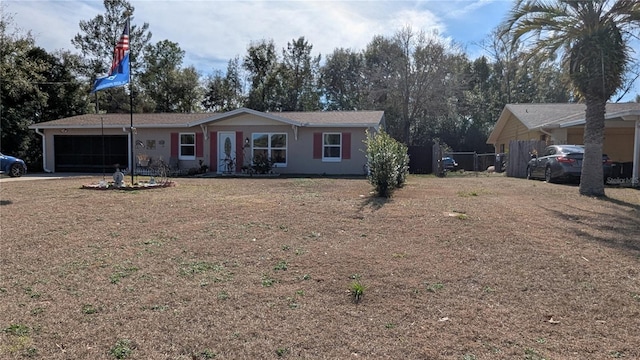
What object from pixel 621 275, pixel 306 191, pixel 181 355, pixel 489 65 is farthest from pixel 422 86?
pixel 181 355

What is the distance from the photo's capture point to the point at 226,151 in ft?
66.2

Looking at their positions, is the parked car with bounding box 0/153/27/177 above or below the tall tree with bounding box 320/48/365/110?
below

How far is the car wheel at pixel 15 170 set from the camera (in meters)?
17.8

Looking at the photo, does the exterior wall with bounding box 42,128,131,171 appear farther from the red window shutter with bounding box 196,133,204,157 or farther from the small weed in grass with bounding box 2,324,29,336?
the small weed in grass with bounding box 2,324,29,336

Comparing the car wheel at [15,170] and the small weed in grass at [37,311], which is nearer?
the small weed in grass at [37,311]

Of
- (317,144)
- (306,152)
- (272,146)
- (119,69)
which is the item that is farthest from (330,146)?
(119,69)

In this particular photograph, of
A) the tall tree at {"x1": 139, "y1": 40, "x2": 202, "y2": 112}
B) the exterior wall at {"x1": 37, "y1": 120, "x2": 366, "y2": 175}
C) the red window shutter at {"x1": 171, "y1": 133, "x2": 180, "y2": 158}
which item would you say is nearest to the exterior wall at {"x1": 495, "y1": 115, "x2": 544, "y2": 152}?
the exterior wall at {"x1": 37, "y1": 120, "x2": 366, "y2": 175}

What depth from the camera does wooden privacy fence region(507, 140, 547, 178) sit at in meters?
18.5

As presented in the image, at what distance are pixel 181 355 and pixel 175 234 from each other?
3458 mm

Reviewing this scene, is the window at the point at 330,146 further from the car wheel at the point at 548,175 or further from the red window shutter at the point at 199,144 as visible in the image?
the car wheel at the point at 548,175

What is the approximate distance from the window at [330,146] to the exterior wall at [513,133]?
998 cm

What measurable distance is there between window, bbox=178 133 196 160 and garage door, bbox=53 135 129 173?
3310mm

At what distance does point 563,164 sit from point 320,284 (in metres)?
12.7

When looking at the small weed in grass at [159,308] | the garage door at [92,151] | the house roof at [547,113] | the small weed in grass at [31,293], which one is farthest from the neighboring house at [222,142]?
the small weed in grass at [159,308]
